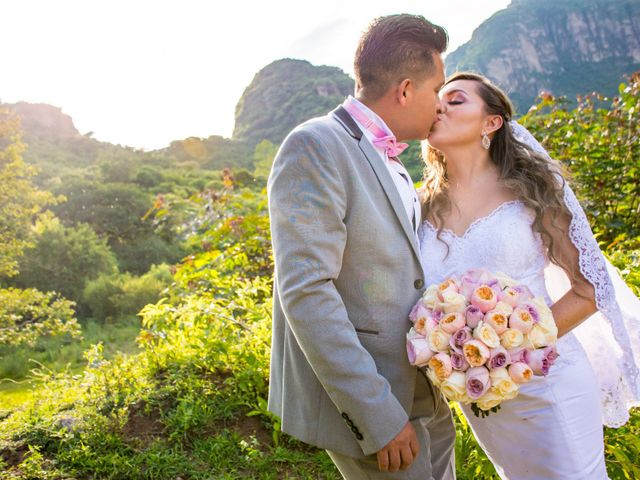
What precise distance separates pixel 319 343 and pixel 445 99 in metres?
1.69

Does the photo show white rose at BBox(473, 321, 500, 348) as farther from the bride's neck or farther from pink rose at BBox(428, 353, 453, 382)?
the bride's neck

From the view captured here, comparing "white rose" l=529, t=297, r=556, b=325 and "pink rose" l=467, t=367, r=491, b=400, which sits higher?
"white rose" l=529, t=297, r=556, b=325

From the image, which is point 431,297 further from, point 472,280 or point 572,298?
point 572,298

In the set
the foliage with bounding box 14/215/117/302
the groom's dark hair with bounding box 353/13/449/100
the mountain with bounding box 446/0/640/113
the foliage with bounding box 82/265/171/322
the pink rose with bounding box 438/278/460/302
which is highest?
the mountain with bounding box 446/0/640/113

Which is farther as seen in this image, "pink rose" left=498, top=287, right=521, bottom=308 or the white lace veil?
the white lace veil

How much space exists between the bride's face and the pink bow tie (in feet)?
2.40

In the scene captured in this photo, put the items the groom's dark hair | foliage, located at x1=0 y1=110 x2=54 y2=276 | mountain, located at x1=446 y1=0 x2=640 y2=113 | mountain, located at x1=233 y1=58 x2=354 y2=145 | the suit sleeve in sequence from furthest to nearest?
1. mountain, located at x1=446 y1=0 x2=640 y2=113
2. mountain, located at x1=233 y1=58 x2=354 y2=145
3. foliage, located at x1=0 y1=110 x2=54 y2=276
4. the groom's dark hair
5. the suit sleeve

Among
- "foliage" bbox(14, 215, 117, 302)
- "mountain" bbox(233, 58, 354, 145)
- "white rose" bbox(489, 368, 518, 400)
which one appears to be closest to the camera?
"white rose" bbox(489, 368, 518, 400)

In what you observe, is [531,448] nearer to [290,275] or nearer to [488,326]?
[488,326]

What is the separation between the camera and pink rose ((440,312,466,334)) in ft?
5.81

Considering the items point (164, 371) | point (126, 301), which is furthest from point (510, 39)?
point (164, 371)

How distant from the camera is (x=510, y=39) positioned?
84.5 meters

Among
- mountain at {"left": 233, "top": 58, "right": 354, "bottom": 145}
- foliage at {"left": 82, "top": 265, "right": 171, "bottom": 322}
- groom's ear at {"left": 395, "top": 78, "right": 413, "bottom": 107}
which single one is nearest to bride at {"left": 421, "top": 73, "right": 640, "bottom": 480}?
groom's ear at {"left": 395, "top": 78, "right": 413, "bottom": 107}

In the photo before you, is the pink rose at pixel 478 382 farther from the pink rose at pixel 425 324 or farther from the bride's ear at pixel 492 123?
the bride's ear at pixel 492 123
